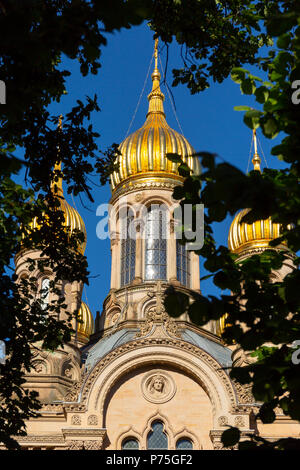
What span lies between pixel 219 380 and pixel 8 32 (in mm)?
17691

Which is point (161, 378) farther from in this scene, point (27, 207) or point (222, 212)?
point (222, 212)

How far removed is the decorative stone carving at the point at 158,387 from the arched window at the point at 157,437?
75cm

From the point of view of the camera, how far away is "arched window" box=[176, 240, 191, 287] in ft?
94.3

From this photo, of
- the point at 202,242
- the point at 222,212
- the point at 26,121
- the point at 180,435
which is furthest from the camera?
the point at 180,435

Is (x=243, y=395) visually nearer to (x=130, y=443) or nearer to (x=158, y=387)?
(x=158, y=387)

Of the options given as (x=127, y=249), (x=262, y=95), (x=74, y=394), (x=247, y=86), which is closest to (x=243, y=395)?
(x=74, y=394)

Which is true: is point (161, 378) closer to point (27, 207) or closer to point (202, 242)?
point (27, 207)

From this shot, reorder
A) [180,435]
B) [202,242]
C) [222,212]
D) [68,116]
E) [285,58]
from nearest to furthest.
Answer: [222,212] → [285,58] → [202,242] → [68,116] → [180,435]

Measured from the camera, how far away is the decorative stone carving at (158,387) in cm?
2150

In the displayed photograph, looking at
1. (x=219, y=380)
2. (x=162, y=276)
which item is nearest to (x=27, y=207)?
(x=219, y=380)

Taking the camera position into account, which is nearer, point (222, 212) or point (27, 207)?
point (222, 212)
